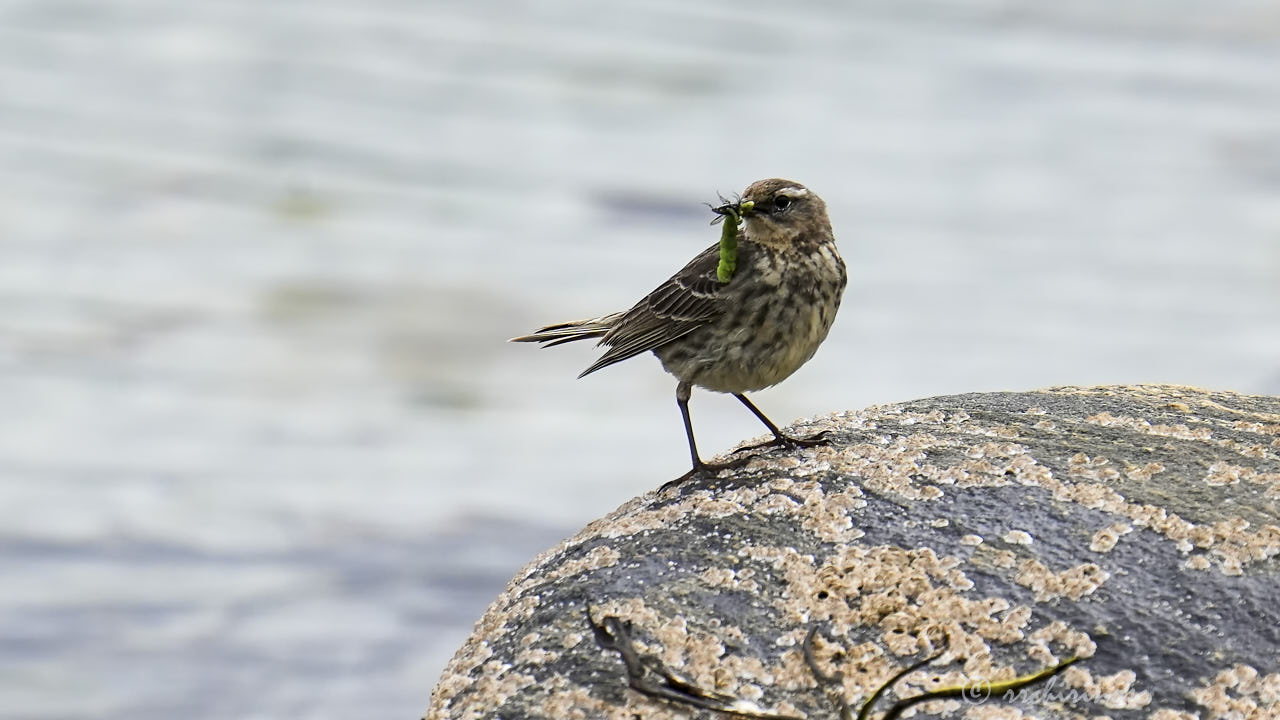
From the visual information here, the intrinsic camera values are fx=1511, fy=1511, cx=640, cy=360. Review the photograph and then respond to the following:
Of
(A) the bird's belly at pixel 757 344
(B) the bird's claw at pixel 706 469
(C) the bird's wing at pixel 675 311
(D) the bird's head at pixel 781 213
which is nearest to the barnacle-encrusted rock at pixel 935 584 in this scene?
(B) the bird's claw at pixel 706 469

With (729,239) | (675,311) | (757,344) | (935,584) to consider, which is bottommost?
(935,584)

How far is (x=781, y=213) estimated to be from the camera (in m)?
4.29

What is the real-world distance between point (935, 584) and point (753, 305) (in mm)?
1561

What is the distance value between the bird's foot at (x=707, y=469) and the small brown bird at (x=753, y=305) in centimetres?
49

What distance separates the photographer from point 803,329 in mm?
4152

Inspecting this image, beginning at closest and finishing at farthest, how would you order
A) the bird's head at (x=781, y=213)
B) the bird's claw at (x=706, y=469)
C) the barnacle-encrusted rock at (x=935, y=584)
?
the barnacle-encrusted rock at (x=935, y=584) → the bird's claw at (x=706, y=469) → the bird's head at (x=781, y=213)

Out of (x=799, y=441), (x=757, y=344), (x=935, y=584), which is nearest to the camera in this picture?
(x=935, y=584)

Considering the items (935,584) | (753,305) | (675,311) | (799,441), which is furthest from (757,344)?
(935,584)

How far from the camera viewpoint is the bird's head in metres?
4.29

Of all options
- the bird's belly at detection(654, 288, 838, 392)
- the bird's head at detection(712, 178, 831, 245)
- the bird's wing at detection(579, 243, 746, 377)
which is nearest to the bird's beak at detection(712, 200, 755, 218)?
the bird's head at detection(712, 178, 831, 245)

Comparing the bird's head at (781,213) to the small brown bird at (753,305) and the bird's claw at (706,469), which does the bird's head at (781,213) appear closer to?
the small brown bird at (753,305)

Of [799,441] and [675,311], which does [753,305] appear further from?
[799,441]

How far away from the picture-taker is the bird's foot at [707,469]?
11.1 ft

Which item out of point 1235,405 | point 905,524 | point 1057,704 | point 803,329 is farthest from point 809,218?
point 1057,704
